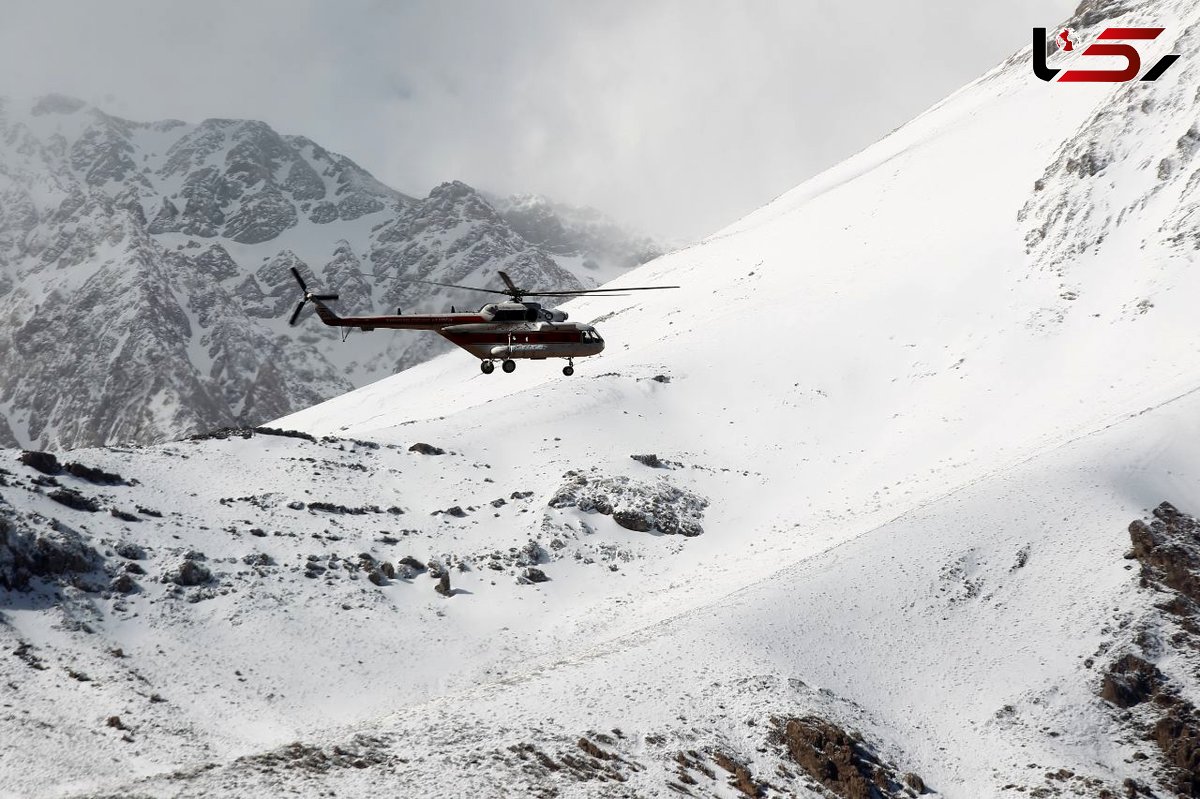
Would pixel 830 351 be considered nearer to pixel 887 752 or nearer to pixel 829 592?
pixel 829 592

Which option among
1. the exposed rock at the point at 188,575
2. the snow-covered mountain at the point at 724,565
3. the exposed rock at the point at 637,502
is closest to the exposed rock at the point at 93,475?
the snow-covered mountain at the point at 724,565

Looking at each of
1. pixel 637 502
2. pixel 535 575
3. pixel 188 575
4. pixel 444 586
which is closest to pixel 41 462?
pixel 188 575

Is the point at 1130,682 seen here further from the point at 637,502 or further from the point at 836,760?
the point at 637,502

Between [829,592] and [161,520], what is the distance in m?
31.6

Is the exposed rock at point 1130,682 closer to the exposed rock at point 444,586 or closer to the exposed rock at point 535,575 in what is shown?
the exposed rock at point 535,575

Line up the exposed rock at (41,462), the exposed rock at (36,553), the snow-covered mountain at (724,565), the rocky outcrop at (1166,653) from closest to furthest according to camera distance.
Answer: the snow-covered mountain at (724,565) → the rocky outcrop at (1166,653) → the exposed rock at (36,553) → the exposed rock at (41,462)

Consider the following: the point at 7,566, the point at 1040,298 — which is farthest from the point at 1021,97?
the point at 7,566

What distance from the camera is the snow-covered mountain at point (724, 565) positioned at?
3275cm

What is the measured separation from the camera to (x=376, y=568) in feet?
157

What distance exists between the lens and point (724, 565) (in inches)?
1987

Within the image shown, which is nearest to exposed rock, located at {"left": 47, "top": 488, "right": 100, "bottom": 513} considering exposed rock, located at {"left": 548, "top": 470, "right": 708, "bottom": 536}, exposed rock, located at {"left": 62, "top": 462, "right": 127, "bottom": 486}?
exposed rock, located at {"left": 62, "top": 462, "right": 127, "bottom": 486}

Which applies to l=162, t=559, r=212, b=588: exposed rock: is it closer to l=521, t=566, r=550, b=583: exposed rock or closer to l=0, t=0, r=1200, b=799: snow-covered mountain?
l=0, t=0, r=1200, b=799: snow-covered mountain

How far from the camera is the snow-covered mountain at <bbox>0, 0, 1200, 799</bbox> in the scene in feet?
107

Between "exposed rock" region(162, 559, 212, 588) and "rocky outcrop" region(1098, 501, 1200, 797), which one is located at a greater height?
"rocky outcrop" region(1098, 501, 1200, 797)
